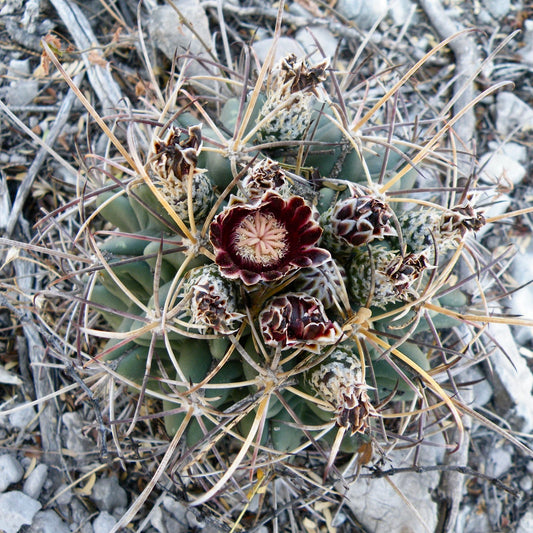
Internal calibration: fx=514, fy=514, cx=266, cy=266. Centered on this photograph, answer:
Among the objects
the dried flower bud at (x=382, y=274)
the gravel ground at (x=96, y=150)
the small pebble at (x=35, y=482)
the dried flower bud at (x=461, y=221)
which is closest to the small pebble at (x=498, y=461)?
the gravel ground at (x=96, y=150)

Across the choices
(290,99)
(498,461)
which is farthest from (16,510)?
(498,461)

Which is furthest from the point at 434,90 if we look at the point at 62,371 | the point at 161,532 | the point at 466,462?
the point at 161,532

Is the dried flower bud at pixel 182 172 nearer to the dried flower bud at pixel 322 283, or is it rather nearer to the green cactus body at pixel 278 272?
the green cactus body at pixel 278 272

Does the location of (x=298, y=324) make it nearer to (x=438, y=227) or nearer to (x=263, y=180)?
(x=263, y=180)

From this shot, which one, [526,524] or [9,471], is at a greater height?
[526,524]

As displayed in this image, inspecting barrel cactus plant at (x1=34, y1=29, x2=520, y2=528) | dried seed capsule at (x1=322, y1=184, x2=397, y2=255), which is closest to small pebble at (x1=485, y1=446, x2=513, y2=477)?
barrel cactus plant at (x1=34, y1=29, x2=520, y2=528)

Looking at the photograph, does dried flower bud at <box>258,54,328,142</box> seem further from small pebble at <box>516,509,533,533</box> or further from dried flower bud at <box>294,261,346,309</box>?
small pebble at <box>516,509,533,533</box>

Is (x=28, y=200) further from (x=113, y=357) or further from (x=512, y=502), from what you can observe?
(x=512, y=502)
